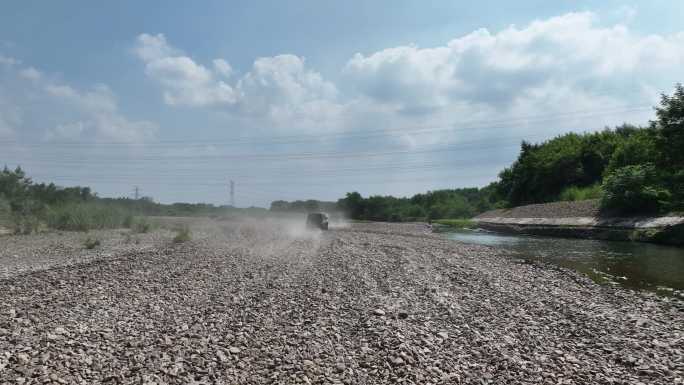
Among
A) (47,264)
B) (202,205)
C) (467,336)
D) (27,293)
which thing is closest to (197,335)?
(467,336)

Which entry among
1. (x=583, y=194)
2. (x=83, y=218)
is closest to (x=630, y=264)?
(x=83, y=218)

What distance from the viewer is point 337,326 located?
9633mm

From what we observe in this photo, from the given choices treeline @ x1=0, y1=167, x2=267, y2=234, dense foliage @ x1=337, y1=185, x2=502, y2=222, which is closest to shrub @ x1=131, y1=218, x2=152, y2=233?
treeline @ x1=0, y1=167, x2=267, y2=234

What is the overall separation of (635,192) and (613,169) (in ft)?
59.7

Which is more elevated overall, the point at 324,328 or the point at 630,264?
the point at 324,328

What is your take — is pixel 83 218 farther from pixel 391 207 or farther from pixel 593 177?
pixel 391 207

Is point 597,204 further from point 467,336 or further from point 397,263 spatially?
point 467,336

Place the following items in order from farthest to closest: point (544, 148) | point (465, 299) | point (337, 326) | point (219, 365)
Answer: point (544, 148), point (465, 299), point (337, 326), point (219, 365)

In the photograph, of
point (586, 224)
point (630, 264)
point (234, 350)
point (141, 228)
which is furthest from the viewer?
point (586, 224)

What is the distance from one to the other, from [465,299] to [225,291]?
22.8 feet

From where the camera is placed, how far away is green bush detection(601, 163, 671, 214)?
37.0 m

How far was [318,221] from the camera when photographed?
171 feet

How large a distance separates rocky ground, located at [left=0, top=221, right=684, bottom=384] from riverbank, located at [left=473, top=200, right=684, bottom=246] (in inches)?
831

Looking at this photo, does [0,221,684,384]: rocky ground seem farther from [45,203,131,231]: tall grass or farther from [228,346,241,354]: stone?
[45,203,131,231]: tall grass
